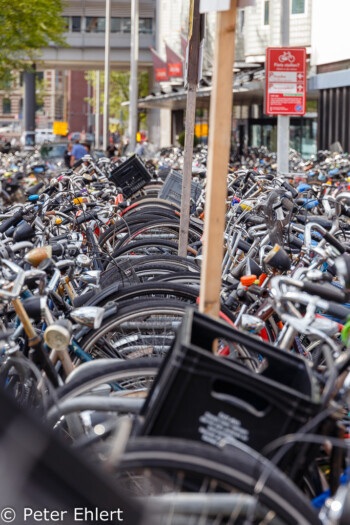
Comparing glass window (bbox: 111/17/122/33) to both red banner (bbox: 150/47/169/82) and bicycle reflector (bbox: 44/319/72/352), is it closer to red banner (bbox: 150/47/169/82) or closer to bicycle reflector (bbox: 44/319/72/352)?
red banner (bbox: 150/47/169/82)

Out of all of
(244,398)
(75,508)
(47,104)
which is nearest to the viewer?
(75,508)

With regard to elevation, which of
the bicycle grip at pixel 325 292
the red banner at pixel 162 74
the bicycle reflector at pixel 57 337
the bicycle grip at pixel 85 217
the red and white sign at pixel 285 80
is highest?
the red banner at pixel 162 74

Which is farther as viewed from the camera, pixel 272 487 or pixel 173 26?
pixel 173 26

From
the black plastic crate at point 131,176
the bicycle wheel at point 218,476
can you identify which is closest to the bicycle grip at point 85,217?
the black plastic crate at point 131,176

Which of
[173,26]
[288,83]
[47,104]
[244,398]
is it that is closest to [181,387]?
[244,398]

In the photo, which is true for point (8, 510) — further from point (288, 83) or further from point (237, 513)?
point (288, 83)

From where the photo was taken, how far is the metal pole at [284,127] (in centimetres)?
1420

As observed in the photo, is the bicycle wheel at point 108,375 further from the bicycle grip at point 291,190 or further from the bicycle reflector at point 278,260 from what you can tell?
the bicycle grip at point 291,190

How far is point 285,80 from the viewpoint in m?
13.2

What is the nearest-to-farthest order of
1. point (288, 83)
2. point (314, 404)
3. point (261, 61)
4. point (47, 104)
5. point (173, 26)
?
point (314, 404)
point (288, 83)
point (261, 61)
point (173, 26)
point (47, 104)

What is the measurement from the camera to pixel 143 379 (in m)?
3.38

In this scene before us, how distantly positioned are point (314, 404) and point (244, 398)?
0.26 m

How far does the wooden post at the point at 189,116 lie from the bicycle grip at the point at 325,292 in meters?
3.52

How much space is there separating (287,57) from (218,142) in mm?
10138
